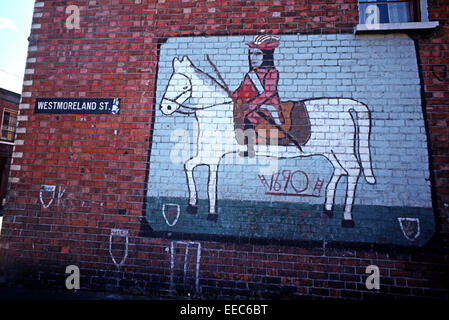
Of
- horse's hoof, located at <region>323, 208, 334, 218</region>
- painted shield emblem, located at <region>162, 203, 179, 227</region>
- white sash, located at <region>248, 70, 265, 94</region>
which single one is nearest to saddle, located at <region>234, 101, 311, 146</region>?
white sash, located at <region>248, 70, 265, 94</region>

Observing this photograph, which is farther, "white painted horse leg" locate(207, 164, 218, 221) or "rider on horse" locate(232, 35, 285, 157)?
"rider on horse" locate(232, 35, 285, 157)

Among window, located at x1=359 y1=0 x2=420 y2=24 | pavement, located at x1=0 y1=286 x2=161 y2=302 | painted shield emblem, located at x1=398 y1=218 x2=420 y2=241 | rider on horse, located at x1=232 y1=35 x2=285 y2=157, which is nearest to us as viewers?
painted shield emblem, located at x1=398 y1=218 x2=420 y2=241

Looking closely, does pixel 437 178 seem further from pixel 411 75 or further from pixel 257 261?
pixel 257 261

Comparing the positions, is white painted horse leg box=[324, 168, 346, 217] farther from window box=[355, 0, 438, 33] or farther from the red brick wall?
window box=[355, 0, 438, 33]

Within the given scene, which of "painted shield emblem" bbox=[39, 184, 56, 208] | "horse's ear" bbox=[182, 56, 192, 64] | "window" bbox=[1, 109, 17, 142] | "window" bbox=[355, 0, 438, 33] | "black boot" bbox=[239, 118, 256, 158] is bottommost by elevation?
"painted shield emblem" bbox=[39, 184, 56, 208]

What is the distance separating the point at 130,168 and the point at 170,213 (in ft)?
2.83

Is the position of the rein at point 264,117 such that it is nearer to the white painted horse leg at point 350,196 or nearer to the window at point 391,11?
the white painted horse leg at point 350,196

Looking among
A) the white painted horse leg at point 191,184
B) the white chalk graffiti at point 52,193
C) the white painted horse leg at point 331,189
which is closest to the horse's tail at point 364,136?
the white painted horse leg at point 331,189

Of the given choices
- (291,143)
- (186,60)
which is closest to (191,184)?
(291,143)

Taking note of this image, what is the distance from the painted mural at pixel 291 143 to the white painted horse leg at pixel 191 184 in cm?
1

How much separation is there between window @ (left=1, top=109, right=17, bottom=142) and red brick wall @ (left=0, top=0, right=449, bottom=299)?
11.7 meters

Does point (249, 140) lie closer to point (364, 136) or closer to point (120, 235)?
point (364, 136)

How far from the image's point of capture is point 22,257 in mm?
3338

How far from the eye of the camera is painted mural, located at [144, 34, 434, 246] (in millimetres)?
3049
